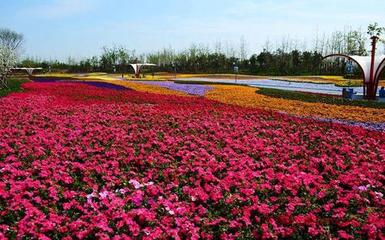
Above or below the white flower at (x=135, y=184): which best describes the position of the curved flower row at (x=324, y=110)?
above

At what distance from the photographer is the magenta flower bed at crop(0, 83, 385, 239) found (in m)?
4.86

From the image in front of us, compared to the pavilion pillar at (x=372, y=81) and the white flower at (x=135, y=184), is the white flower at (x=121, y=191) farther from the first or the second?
the pavilion pillar at (x=372, y=81)

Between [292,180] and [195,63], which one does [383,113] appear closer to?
[292,180]

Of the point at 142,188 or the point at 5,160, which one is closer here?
the point at 142,188

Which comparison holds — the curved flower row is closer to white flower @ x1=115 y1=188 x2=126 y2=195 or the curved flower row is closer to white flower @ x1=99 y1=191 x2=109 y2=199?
white flower @ x1=115 y1=188 x2=126 y2=195

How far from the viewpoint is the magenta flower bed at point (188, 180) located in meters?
4.86

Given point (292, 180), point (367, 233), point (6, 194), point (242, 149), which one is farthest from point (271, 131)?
point (6, 194)

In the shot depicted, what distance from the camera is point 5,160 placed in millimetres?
7133

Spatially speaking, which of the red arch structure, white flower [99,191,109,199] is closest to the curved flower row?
the red arch structure

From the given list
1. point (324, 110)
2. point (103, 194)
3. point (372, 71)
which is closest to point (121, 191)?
point (103, 194)

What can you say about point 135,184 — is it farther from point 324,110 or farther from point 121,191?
point 324,110

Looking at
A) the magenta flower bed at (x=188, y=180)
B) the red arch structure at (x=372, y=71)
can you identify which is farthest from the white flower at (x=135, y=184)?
the red arch structure at (x=372, y=71)

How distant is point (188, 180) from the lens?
6410 millimetres

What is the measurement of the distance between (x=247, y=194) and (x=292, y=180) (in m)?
0.89
